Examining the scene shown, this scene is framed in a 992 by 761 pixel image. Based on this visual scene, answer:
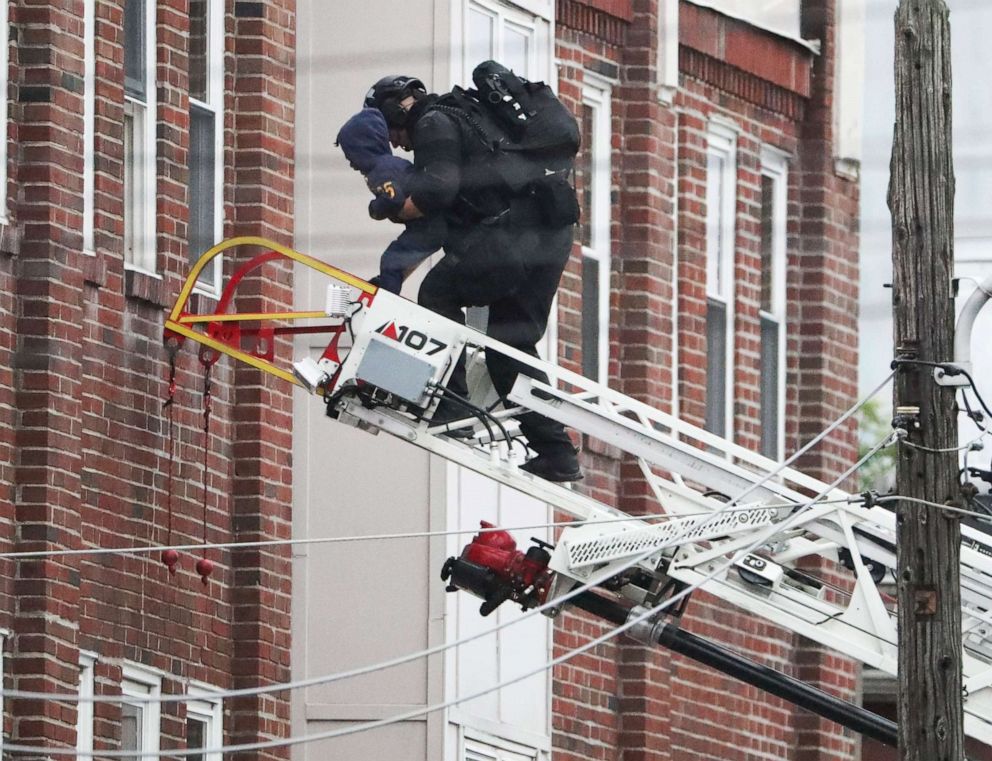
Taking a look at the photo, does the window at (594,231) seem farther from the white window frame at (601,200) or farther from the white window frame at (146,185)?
the white window frame at (146,185)

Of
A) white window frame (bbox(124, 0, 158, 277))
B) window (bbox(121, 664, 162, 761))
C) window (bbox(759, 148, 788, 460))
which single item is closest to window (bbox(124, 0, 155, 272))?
white window frame (bbox(124, 0, 158, 277))

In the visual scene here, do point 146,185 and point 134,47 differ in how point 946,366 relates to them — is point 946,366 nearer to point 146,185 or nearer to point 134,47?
point 146,185

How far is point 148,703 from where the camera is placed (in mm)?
18219

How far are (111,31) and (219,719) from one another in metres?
3.89

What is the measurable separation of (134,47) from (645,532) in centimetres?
446

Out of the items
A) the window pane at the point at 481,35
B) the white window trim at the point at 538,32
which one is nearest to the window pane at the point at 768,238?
the white window trim at the point at 538,32

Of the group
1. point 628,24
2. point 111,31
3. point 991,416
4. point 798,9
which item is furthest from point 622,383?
point 991,416

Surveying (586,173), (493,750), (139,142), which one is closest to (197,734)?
(493,750)

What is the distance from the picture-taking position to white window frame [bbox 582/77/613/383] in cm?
2302

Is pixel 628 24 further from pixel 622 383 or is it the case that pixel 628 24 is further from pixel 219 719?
pixel 219 719

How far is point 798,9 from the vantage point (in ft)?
84.8

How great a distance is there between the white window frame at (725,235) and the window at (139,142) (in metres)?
6.74

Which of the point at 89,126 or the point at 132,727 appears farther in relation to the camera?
the point at 132,727

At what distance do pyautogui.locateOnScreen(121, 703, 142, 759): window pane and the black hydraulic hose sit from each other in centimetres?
310
